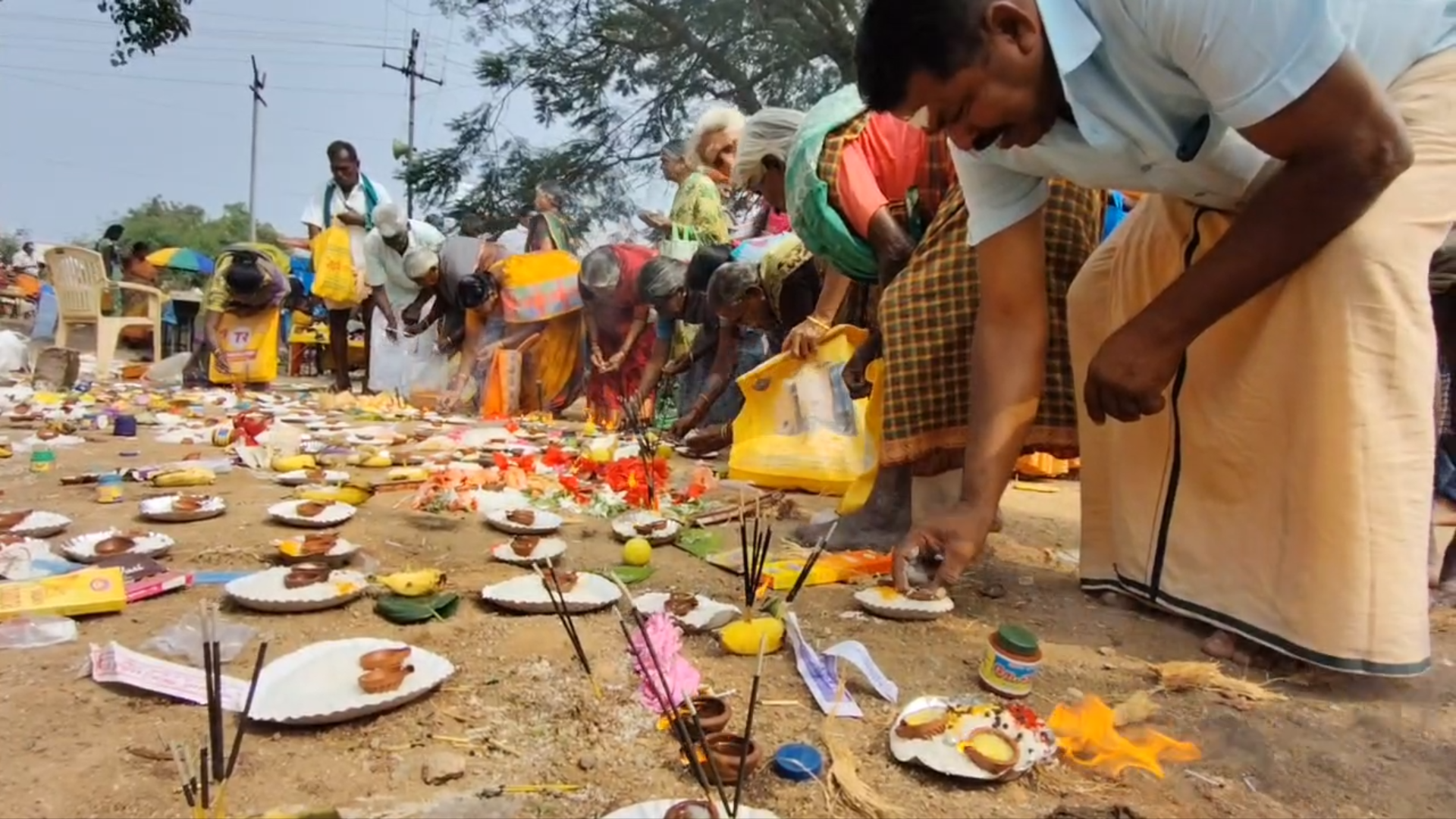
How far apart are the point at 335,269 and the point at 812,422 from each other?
6609 mm

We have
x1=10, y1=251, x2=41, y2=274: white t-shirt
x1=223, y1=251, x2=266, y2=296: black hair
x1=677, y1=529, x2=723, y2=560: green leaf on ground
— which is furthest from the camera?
x1=10, y1=251, x2=41, y2=274: white t-shirt

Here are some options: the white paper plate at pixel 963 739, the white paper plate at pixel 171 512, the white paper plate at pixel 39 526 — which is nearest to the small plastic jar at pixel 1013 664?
the white paper plate at pixel 963 739

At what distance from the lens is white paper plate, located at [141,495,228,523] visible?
98.7 inches

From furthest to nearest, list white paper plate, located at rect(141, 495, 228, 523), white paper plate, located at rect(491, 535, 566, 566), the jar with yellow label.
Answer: the jar with yellow label, white paper plate, located at rect(141, 495, 228, 523), white paper plate, located at rect(491, 535, 566, 566)

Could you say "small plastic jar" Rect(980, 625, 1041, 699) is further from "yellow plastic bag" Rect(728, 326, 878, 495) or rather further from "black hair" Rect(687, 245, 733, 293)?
"black hair" Rect(687, 245, 733, 293)

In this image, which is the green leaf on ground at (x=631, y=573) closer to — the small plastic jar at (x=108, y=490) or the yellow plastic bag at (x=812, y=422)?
the yellow plastic bag at (x=812, y=422)

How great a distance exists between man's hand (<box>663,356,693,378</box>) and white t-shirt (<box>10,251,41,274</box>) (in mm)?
16756

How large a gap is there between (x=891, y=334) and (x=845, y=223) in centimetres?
57

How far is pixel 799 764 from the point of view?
1166 mm

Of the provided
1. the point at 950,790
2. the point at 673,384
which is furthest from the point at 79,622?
the point at 673,384

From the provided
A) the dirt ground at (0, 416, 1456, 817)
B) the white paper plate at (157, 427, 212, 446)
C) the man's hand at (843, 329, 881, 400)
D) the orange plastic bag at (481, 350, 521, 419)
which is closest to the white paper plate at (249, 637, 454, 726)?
the dirt ground at (0, 416, 1456, 817)

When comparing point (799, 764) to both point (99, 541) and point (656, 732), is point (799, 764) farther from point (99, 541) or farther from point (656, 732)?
point (99, 541)

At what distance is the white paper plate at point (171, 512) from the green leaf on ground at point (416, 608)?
1057mm

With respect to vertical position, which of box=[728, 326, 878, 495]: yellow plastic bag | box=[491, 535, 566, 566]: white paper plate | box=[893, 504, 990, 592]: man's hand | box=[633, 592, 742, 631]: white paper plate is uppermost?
box=[728, 326, 878, 495]: yellow plastic bag
